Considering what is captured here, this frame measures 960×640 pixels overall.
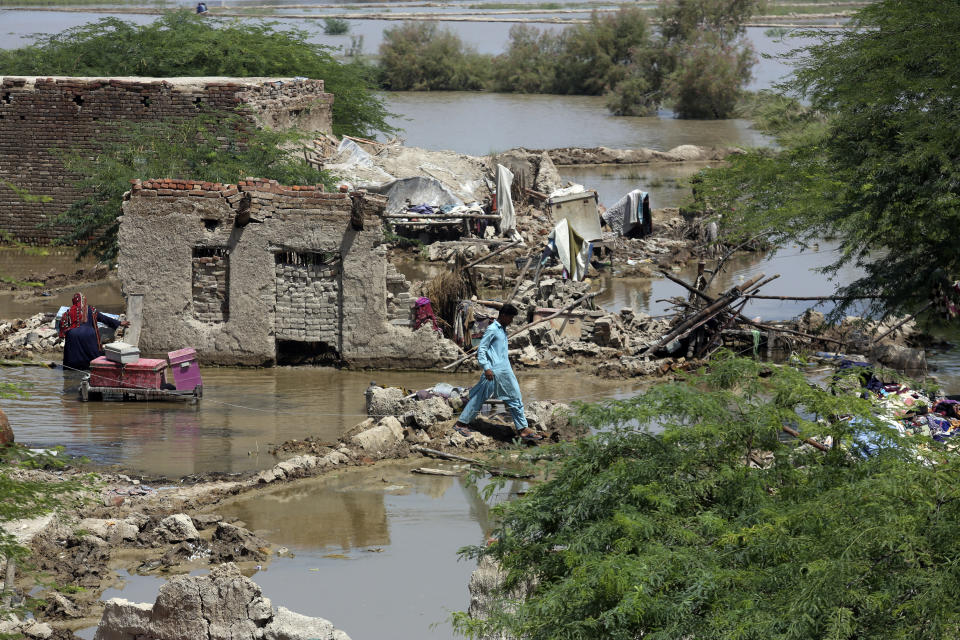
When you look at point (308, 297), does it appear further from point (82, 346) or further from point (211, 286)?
point (82, 346)

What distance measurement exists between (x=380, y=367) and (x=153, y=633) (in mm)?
7864

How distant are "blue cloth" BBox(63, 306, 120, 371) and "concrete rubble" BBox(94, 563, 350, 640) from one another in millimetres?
7300

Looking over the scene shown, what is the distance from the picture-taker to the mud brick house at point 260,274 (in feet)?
46.3

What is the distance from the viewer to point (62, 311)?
1566cm

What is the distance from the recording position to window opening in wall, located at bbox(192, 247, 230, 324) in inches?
564

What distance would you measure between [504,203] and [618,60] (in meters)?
40.2

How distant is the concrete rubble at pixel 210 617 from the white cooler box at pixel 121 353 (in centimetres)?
628

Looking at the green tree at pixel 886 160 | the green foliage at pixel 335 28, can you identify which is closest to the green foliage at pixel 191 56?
the green tree at pixel 886 160

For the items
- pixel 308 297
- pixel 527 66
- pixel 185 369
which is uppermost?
pixel 527 66

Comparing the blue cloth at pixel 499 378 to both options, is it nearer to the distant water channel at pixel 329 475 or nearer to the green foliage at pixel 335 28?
the distant water channel at pixel 329 475

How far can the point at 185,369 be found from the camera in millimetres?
12883

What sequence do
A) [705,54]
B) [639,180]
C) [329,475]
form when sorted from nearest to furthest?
[329,475] → [639,180] → [705,54]

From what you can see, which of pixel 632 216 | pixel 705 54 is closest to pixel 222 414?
pixel 632 216

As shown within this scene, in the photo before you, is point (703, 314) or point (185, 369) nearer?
point (185, 369)
